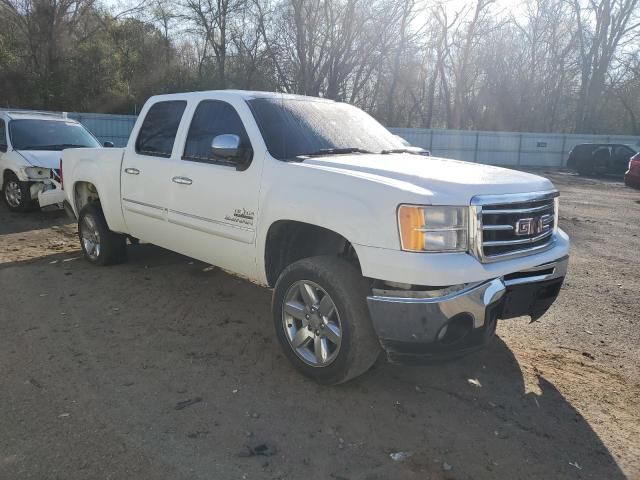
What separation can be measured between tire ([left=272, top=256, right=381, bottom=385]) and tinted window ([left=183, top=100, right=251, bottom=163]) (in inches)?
52.9

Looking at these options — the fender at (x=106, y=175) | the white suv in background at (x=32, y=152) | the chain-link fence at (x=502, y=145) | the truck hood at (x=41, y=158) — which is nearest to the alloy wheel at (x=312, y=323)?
the fender at (x=106, y=175)

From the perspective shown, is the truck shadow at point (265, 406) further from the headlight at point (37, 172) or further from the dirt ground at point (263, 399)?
the headlight at point (37, 172)

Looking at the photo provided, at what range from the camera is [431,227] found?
10.1 ft

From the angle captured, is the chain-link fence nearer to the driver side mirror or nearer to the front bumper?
the driver side mirror

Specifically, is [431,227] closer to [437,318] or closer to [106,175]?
[437,318]

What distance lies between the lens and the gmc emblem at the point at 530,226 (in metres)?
3.44

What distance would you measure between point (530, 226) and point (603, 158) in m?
24.1

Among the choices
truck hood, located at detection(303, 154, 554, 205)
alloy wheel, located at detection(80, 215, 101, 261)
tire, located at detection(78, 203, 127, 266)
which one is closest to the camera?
truck hood, located at detection(303, 154, 554, 205)

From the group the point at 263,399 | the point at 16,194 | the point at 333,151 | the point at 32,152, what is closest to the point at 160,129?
the point at 333,151

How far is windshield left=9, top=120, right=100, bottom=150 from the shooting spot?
32.2 ft

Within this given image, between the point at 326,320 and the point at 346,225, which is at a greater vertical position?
the point at 346,225

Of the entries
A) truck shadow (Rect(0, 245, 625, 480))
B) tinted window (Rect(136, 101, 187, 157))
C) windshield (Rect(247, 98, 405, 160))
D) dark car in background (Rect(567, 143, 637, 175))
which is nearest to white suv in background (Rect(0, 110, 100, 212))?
tinted window (Rect(136, 101, 187, 157))

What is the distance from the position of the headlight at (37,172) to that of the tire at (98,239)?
350 cm

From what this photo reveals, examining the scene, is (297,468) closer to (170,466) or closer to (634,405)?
(170,466)
